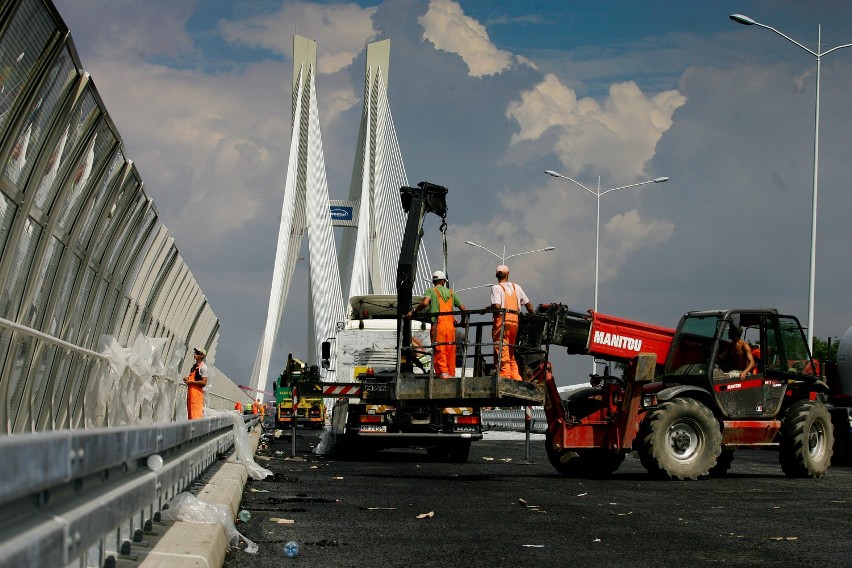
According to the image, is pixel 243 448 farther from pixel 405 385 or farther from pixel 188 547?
pixel 188 547

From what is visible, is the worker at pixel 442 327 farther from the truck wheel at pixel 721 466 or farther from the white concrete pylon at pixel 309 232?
the white concrete pylon at pixel 309 232

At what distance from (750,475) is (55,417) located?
10.9 metres

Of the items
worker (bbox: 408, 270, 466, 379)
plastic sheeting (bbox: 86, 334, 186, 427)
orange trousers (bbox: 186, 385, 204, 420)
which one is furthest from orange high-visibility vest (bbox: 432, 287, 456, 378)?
orange trousers (bbox: 186, 385, 204, 420)

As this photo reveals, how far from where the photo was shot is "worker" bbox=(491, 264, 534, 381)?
15.3 meters

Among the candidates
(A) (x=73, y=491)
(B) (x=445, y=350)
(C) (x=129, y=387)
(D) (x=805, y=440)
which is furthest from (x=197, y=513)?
(D) (x=805, y=440)

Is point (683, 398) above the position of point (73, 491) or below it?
above

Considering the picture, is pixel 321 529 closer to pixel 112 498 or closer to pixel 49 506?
pixel 112 498

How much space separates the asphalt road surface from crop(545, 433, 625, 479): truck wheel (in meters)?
0.27

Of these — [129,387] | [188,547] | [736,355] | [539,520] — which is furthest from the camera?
[736,355]

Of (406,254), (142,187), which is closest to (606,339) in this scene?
(406,254)

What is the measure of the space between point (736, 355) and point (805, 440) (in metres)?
1.38

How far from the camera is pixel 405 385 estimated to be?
15.5 m

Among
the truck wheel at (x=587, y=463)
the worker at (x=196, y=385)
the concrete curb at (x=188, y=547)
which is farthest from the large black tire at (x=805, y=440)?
the concrete curb at (x=188, y=547)

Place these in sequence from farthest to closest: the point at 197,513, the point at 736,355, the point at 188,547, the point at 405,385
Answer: the point at 736,355 < the point at 405,385 < the point at 197,513 < the point at 188,547
